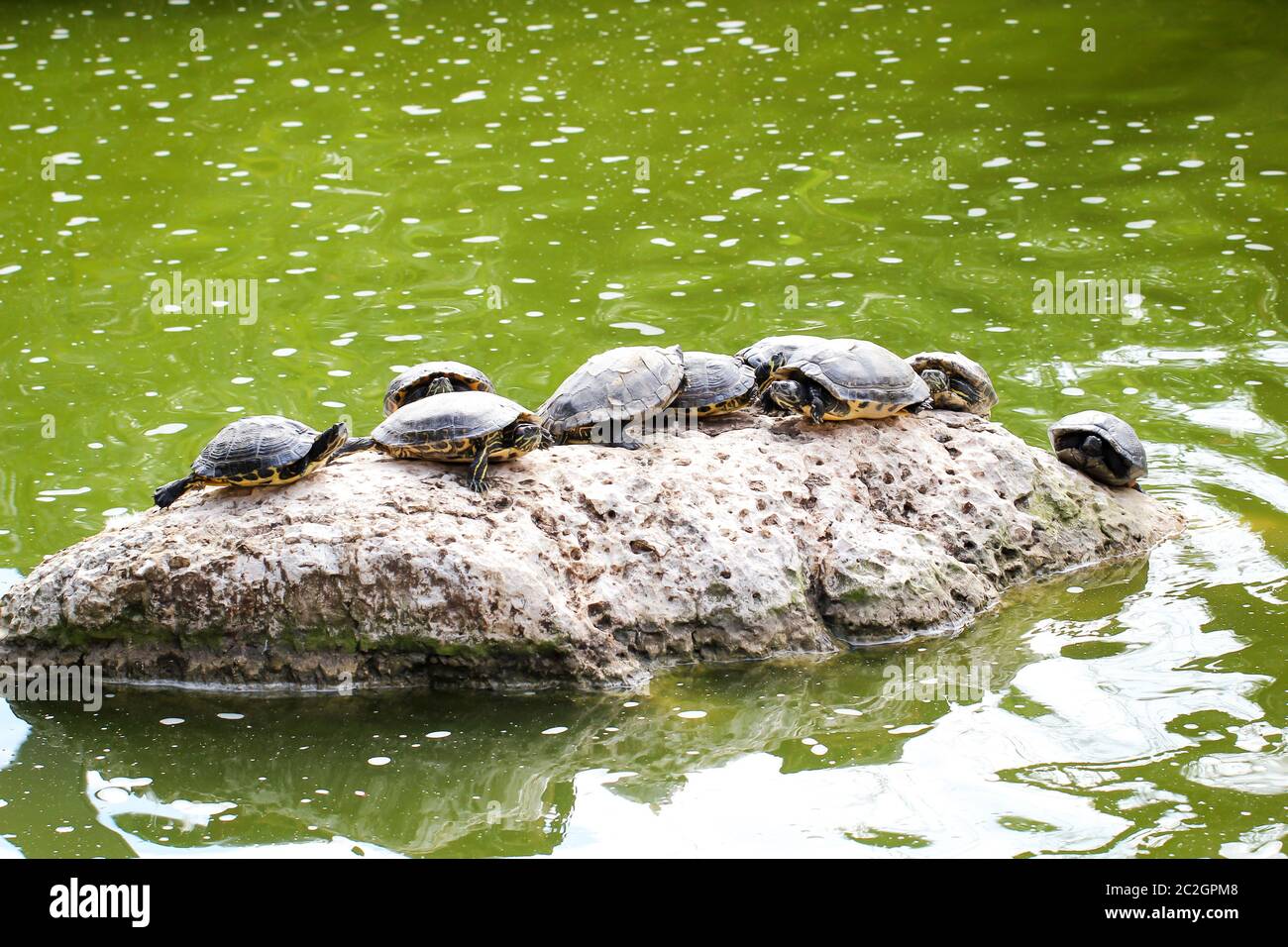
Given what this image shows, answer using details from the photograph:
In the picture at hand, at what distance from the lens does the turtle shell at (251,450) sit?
20.5ft

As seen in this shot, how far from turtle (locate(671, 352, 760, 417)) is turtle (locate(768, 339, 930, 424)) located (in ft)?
0.56

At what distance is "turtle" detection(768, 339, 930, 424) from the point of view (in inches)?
277

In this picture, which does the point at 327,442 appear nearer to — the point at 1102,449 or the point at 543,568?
the point at 543,568

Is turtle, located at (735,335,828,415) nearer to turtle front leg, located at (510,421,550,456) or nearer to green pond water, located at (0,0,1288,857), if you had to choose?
turtle front leg, located at (510,421,550,456)

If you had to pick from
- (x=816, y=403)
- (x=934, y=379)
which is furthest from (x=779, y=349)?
(x=934, y=379)

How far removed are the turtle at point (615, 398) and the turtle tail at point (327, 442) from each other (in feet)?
3.61

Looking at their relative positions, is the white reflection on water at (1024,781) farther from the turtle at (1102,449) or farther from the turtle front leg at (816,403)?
the turtle front leg at (816,403)

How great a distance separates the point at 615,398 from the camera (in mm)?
6938

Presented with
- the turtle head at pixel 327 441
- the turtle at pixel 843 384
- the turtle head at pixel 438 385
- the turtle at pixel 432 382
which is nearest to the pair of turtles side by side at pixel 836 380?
the turtle at pixel 843 384

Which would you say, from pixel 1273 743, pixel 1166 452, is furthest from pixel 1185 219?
pixel 1273 743

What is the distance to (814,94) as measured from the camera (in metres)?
16.7

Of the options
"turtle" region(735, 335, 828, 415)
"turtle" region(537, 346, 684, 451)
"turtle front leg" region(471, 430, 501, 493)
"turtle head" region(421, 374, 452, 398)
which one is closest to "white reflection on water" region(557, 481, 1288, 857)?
"turtle front leg" region(471, 430, 501, 493)

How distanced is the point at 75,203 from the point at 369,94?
437cm
